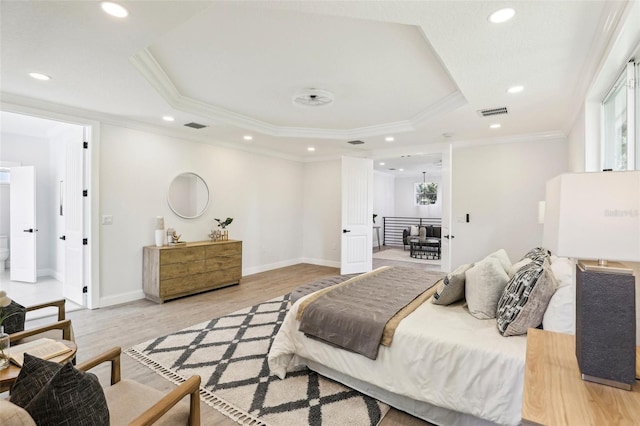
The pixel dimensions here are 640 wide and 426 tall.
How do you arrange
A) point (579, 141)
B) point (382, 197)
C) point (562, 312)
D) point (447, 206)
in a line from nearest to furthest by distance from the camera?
point (562, 312)
point (579, 141)
point (447, 206)
point (382, 197)

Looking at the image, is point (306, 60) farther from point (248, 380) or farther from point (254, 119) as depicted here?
point (248, 380)

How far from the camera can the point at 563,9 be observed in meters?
1.87

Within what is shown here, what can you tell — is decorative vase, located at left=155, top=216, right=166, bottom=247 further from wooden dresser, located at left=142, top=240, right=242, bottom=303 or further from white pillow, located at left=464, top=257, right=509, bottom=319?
white pillow, located at left=464, top=257, right=509, bottom=319

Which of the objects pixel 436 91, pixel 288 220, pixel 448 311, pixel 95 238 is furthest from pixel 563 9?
pixel 288 220

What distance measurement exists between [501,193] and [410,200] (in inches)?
268

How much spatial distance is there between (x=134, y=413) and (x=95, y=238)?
346cm

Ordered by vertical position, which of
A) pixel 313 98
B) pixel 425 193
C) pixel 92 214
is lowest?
pixel 92 214

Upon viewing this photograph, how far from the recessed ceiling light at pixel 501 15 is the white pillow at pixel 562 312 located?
167cm

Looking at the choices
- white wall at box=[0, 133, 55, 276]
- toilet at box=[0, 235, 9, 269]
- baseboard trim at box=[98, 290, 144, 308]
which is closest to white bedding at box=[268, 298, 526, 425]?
baseboard trim at box=[98, 290, 144, 308]

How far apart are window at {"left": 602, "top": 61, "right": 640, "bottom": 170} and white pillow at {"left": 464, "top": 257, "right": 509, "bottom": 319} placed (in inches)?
44.8

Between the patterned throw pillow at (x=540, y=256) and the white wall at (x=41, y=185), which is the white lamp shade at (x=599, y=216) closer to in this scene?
the patterned throw pillow at (x=540, y=256)

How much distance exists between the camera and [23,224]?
17.7 ft

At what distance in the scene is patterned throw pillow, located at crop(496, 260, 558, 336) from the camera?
1.79 meters

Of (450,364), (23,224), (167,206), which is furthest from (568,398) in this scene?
(23,224)
